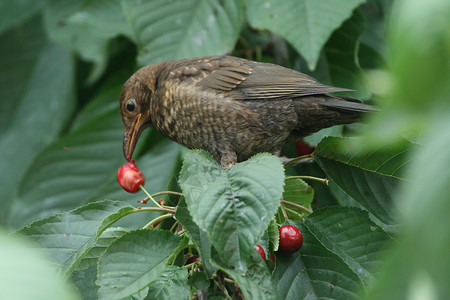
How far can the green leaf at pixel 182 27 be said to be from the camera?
321cm

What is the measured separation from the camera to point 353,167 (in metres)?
2.13

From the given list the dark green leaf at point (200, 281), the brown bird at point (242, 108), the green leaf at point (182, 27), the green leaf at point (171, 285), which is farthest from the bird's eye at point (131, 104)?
the dark green leaf at point (200, 281)

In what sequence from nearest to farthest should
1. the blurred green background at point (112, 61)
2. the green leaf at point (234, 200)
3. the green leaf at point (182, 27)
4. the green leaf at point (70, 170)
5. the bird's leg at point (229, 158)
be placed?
the green leaf at point (234, 200), the bird's leg at point (229, 158), the blurred green background at point (112, 61), the green leaf at point (182, 27), the green leaf at point (70, 170)

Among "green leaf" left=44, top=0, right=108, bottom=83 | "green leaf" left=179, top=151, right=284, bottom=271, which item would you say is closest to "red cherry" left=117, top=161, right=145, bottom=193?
"green leaf" left=179, top=151, right=284, bottom=271

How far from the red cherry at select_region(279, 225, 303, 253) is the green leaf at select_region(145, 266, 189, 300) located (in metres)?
0.35

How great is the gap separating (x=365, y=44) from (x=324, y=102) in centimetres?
126

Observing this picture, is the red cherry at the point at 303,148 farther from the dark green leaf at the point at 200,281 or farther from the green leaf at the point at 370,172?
the dark green leaf at the point at 200,281

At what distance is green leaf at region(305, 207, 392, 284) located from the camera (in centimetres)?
196

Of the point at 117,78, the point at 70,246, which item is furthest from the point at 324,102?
the point at 117,78

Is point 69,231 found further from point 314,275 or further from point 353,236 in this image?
point 353,236

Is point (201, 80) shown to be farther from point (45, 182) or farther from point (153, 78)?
point (45, 182)

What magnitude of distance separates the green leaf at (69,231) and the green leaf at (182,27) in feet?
4.59

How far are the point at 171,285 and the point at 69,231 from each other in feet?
1.54

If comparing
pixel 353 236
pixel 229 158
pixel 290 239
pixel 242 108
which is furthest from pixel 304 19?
pixel 290 239
